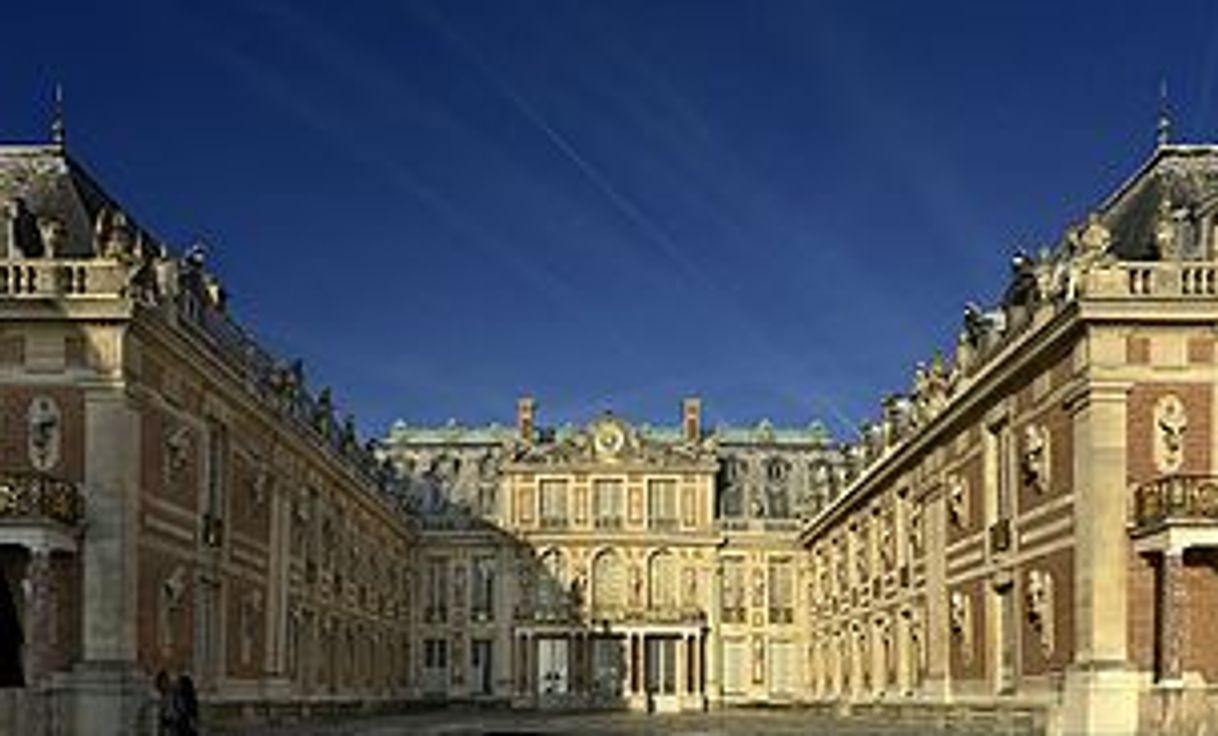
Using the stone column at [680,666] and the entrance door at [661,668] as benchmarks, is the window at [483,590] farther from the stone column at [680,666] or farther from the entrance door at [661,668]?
the stone column at [680,666]

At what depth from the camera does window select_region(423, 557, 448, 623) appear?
8400 cm

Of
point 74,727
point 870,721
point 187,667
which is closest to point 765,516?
point 870,721

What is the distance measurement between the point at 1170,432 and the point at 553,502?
180 feet

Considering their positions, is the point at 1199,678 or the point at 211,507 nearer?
the point at 1199,678

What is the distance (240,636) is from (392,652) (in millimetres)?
33323

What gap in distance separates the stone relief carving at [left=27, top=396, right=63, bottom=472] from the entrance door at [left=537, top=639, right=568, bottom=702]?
53.4 meters

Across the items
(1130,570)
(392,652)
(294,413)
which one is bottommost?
(392,652)

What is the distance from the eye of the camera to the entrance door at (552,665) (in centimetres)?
8406

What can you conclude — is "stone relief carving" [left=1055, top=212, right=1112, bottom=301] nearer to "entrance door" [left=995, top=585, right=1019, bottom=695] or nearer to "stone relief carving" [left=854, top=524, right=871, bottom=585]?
"entrance door" [left=995, top=585, right=1019, bottom=695]

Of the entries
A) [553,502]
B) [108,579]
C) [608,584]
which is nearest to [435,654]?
[608,584]

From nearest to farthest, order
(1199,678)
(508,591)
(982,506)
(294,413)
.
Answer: (1199,678) → (982,506) → (294,413) → (508,591)

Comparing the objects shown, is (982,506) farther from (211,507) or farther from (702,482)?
(702,482)

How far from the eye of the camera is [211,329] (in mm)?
43281

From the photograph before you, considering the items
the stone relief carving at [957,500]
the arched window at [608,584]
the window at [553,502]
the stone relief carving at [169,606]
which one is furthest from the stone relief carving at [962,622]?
the window at [553,502]
